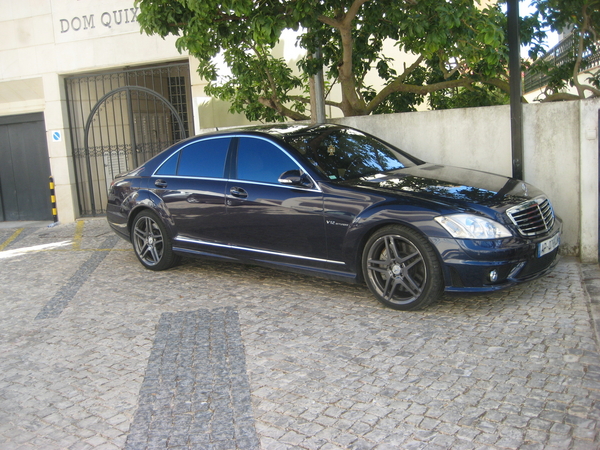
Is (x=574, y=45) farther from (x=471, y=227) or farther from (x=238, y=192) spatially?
(x=238, y=192)

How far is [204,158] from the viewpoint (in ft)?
22.1

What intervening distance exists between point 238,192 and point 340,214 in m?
1.29

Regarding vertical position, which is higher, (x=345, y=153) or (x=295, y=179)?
(x=345, y=153)

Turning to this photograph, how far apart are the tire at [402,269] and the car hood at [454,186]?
40cm

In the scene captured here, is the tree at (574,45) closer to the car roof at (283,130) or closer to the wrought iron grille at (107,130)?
the car roof at (283,130)

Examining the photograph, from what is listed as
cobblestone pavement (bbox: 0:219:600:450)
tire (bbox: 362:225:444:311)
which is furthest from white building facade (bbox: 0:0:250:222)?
tire (bbox: 362:225:444:311)

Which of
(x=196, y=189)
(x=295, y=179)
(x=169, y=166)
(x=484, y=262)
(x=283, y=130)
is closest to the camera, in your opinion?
(x=484, y=262)

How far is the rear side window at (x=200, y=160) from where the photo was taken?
21.5ft

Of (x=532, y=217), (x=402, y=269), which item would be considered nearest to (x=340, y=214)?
(x=402, y=269)

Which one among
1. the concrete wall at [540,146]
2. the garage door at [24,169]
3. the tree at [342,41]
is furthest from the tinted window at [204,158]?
the garage door at [24,169]

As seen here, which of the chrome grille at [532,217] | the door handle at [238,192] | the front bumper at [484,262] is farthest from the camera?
the door handle at [238,192]

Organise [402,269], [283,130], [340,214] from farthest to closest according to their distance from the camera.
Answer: [283,130] → [340,214] → [402,269]

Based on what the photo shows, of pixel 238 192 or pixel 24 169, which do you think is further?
pixel 24 169

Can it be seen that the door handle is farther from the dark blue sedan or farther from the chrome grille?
the chrome grille
